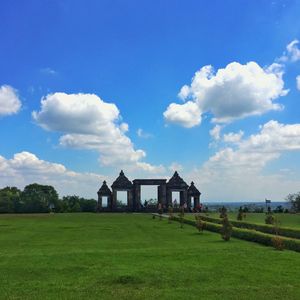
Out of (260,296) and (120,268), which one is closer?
(260,296)

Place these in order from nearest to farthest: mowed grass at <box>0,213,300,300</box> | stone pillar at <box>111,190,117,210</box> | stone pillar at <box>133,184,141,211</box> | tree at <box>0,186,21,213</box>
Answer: mowed grass at <box>0,213,300,300</box>, stone pillar at <box>111,190,117,210</box>, stone pillar at <box>133,184,141,211</box>, tree at <box>0,186,21,213</box>

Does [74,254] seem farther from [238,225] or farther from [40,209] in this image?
[40,209]

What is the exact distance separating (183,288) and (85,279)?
2.63 m

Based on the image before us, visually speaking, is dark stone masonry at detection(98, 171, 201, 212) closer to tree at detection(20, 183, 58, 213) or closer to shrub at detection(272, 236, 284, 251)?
tree at detection(20, 183, 58, 213)

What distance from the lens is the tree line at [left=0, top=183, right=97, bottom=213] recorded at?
74.0m

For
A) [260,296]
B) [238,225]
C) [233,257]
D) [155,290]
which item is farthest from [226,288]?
[238,225]

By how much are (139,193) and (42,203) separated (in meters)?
17.1

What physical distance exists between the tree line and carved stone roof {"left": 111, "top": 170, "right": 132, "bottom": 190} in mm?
4794

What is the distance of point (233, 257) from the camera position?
1573 centimetres

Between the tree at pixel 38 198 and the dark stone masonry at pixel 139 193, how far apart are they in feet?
34.6

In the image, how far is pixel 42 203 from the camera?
75375 millimetres

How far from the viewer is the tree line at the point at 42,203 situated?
74.0 metres

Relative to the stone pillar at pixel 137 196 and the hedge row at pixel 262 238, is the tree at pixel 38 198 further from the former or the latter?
the hedge row at pixel 262 238

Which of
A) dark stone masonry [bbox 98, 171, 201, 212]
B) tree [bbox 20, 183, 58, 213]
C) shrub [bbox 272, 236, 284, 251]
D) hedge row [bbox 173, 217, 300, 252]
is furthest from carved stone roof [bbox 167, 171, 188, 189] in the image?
shrub [bbox 272, 236, 284, 251]
